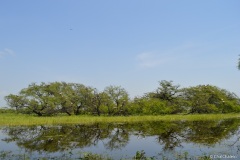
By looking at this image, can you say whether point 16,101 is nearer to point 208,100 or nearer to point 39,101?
point 39,101

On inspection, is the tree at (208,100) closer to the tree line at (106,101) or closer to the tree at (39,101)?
the tree line at (106,101)

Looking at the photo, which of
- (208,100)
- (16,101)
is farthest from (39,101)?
(208,100)

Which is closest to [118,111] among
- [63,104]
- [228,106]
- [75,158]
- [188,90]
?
[63,104]

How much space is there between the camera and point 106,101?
158ft

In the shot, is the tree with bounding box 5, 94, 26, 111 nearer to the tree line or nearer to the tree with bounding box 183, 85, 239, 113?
the tree line

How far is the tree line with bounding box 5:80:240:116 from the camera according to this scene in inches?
1865

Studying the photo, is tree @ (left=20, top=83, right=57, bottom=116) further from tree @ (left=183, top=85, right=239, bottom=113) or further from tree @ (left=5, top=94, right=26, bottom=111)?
tree @ (left=183, top=85, right=239, bottom=113)

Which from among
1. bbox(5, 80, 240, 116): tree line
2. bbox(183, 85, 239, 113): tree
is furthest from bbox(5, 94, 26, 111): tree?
bbox(183, 85, 239, 113): tree

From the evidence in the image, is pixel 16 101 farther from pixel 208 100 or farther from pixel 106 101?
pixel 208 100

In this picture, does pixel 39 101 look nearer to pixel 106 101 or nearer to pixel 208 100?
pixel 106 101

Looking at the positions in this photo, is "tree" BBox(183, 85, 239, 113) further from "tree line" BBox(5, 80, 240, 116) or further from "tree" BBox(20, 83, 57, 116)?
"tree" BBox(20, 83, 57, 116)

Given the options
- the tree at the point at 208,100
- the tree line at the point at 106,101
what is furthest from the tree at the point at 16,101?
the tree at the point at 208,100

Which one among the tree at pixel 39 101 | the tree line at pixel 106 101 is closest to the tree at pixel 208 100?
the tree line at pixel 106 101

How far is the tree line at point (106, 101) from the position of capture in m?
47.4
